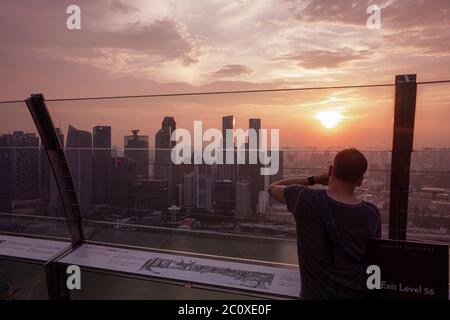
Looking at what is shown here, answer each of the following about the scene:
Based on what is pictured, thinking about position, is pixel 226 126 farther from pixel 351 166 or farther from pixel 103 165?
pixel 351 166

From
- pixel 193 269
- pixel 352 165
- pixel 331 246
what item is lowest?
pixel 193 269

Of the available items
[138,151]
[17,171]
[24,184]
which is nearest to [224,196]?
[138,151]

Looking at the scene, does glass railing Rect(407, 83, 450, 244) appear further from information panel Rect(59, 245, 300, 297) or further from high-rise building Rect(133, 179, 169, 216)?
high-rise building Rect(133, 179, 169, 216)

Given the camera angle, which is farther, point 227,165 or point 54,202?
point 54,202

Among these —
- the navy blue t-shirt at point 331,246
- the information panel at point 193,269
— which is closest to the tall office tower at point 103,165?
the information panel at point 193,269

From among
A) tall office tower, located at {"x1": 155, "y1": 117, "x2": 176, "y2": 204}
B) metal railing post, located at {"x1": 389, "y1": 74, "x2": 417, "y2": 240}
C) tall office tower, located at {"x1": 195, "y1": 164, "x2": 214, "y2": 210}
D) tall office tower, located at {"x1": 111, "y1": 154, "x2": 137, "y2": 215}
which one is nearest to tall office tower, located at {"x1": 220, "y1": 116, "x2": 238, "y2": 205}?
tall office tower, located at {"x1": 195, "y1": 164, "x2": 214, "y2": 210}

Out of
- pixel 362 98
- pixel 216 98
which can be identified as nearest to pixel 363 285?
pixel 362 98

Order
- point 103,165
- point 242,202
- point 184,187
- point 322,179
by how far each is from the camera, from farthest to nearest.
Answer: point 103,165, point 184,187, point 242,202, point 322,179

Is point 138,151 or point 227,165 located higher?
point 138,151
